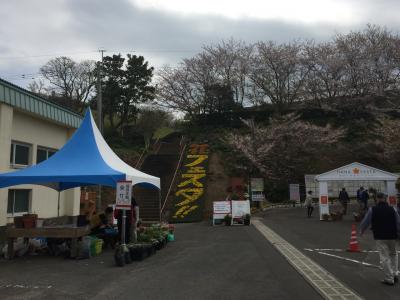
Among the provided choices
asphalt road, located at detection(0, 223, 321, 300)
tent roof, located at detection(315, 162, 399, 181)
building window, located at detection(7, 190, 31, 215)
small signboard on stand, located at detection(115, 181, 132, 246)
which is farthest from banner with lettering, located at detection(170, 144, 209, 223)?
small signboard on stand, located at detection(115, 181, 132, 246)

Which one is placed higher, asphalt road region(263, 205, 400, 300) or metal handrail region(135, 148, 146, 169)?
metal handrail region(135, 148, 146, 169)

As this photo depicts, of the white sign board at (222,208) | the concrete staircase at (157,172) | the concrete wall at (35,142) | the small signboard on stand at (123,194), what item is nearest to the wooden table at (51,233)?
the small signboard on stand at (123,194)

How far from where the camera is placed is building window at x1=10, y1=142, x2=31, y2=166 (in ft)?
50.8

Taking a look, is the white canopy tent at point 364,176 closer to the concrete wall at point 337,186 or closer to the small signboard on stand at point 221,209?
the small signboard on stand at point 221,209

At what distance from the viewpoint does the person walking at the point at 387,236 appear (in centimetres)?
796

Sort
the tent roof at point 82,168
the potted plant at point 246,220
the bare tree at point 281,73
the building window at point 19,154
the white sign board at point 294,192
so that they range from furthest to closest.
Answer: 1. the bare tree at point 281,73
2. the white sign board at point 294,192
3. the potted plant at point 246,220
4. the building window at point 19,154
5. the tent roof at point 82,168

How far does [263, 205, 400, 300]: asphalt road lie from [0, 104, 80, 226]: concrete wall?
953 cm

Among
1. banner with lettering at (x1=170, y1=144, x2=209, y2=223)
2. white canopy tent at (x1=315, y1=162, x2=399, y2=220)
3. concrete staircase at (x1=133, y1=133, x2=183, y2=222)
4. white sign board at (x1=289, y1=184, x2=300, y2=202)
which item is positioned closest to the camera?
white canopy tent at (x1=315, y1=162, x2=399, y2=220)

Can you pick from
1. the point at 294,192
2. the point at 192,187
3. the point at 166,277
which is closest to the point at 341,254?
the point at 166,277

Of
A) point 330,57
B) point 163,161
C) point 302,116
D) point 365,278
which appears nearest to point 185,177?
point 163,161

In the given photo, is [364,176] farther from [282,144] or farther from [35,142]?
[35,142]

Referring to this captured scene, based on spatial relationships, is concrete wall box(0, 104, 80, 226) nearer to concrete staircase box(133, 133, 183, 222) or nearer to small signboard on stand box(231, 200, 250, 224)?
concrete staircase box(133, 133, 183, 222)

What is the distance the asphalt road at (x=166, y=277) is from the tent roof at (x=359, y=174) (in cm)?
1193

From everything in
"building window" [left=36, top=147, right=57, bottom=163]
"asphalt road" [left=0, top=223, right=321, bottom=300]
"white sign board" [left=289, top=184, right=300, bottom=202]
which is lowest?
"asphalt road" [left=0, top=223, right=321, bottom=300]
